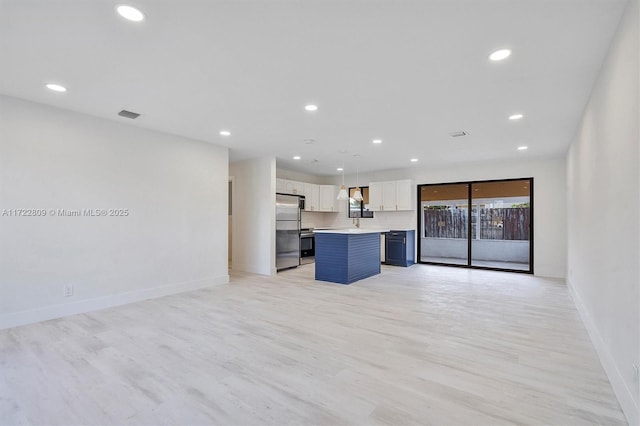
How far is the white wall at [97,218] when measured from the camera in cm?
338

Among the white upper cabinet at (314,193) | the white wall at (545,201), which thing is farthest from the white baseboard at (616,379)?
the white upper cabinet at (314,193)

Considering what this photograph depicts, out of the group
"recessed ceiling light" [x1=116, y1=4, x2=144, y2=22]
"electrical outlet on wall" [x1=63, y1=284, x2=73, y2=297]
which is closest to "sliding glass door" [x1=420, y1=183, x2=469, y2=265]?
"recessed ceiling light" [x1=116, y1=4, x2=144, y2=22]

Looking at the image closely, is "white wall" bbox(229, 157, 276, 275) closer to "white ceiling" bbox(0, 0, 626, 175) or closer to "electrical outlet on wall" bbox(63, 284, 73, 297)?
"white ceiling" bbox(0, 0, 626, 175)

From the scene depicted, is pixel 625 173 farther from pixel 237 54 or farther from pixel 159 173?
pixel 159 173

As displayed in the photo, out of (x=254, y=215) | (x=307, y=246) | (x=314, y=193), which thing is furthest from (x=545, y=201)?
(x=254, y=215)

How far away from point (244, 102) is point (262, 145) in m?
1.99

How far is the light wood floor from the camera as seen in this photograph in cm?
187

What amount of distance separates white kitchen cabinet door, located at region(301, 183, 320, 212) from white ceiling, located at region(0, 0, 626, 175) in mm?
3922

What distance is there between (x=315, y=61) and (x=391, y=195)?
19.1ft

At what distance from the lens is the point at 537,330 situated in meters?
3.24

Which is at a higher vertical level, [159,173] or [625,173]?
[159,173]

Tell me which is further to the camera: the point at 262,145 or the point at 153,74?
the point at 262,145

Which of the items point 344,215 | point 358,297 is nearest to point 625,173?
point 358,297

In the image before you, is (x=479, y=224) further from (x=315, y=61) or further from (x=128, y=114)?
(x=128, y=114)
